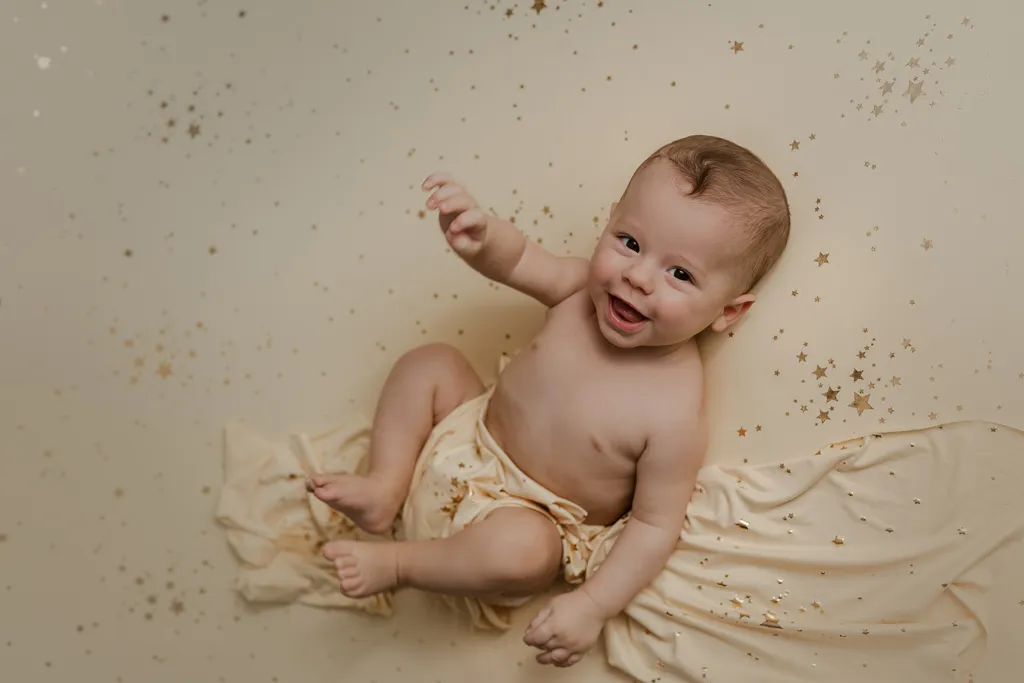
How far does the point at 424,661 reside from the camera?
1.12 m

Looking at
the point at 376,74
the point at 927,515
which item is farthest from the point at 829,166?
the point at 376,74

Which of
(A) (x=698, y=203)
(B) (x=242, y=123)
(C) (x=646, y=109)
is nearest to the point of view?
(A) (x=698, y=203)

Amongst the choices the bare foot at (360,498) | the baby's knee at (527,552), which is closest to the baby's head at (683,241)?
the baby's knee at (527,552)

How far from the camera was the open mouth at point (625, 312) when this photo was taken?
1.01 metres

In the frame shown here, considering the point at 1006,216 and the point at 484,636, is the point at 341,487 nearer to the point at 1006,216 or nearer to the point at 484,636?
the point at 484,636

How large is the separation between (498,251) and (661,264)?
190 mm

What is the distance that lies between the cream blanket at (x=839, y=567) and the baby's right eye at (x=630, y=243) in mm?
274

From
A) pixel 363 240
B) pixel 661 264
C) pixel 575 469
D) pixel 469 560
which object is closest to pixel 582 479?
pixel 575 469

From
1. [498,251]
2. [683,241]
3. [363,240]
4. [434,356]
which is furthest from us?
[363,240]

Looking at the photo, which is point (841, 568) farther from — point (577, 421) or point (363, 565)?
point (363, 565)

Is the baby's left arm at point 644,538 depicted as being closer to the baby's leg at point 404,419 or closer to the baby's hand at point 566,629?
the baby's hand at point 566,629

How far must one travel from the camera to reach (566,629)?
3.27ft

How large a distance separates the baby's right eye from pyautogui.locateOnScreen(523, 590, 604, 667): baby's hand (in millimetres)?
367

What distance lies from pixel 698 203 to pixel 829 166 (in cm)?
25
